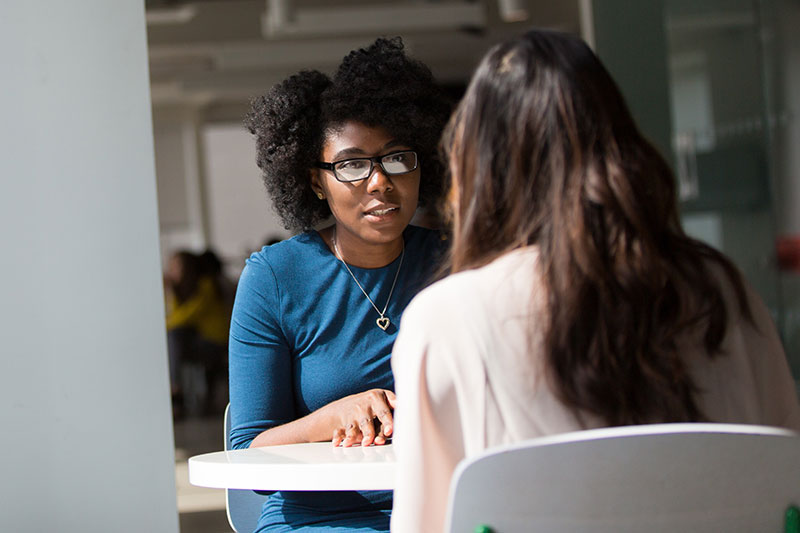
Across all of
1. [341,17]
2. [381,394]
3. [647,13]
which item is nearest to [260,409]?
[381,394]

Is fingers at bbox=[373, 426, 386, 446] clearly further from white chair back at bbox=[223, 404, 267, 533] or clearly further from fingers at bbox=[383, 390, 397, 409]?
white chair back at bbox=[223, 404, 267, 533]

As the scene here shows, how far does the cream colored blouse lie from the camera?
103cm

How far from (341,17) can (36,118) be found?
589 centimetres

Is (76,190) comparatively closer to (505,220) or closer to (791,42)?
(505,220)

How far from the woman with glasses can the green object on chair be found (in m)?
0.80

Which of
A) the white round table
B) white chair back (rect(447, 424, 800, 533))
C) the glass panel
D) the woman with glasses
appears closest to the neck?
the woman with glasses

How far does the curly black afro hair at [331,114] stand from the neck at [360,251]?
0.66ft

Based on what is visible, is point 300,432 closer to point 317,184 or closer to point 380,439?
point 380,439

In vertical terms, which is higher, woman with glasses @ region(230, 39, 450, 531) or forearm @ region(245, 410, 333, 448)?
woman with glasses @ region(230, 39, 450, 531)

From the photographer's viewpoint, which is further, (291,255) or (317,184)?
(317,184)

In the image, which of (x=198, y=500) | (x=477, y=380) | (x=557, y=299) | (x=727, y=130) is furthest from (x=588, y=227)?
(x=198, y=500)

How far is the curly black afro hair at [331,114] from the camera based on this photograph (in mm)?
2016

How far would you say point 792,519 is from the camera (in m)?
1.01

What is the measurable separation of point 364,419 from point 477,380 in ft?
2.22
